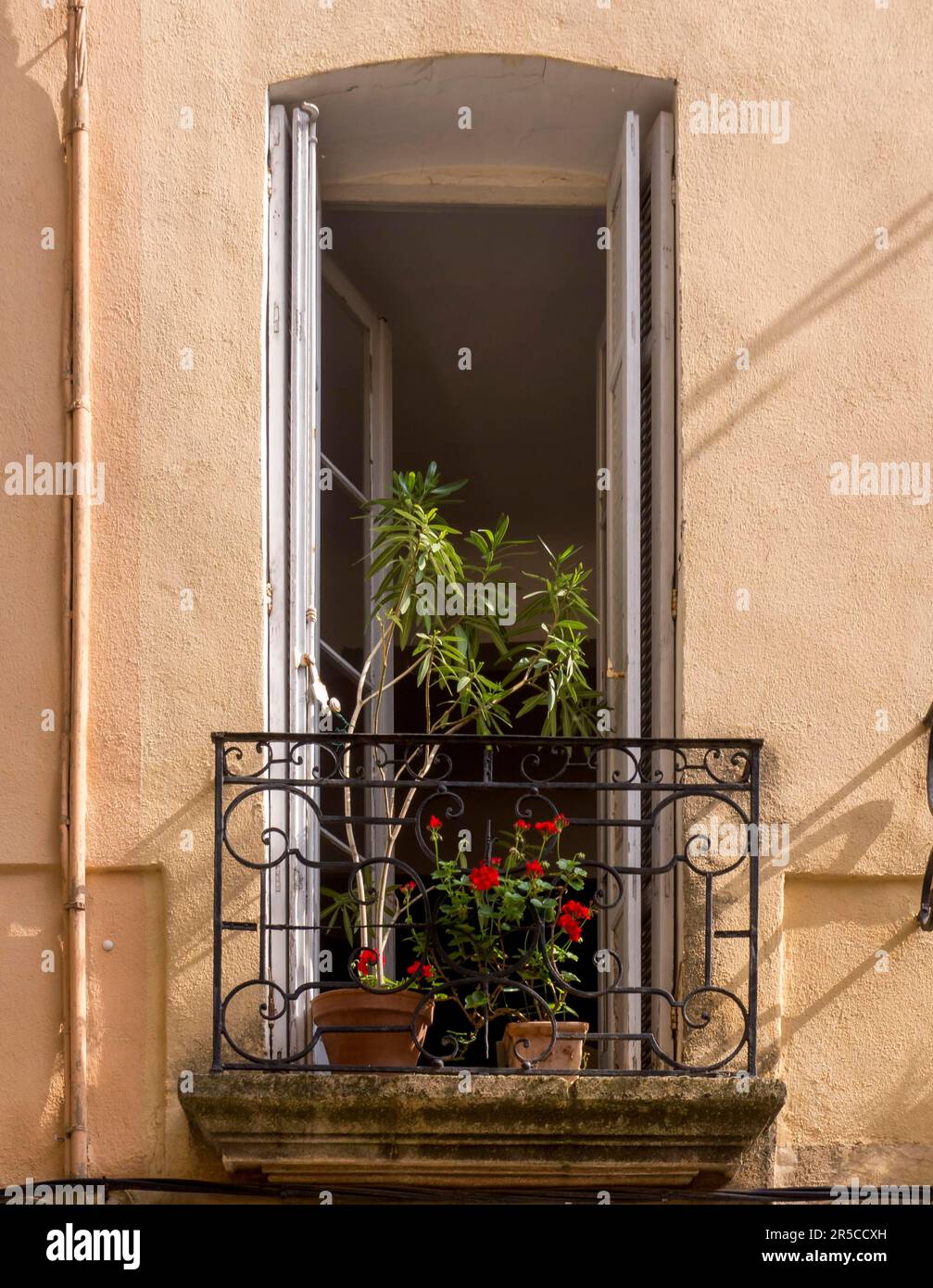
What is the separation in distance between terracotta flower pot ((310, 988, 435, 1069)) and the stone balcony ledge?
149 mm

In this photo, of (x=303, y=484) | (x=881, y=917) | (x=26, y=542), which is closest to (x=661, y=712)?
(x=881, y=917)

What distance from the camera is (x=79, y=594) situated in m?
5.99

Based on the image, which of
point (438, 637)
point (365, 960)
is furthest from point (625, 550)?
point (365, 960)

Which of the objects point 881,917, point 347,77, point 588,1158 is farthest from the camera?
point 347,77

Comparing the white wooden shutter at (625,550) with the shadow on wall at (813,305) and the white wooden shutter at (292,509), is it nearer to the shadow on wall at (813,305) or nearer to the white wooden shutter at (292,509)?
the shadow on wall at (813,305)

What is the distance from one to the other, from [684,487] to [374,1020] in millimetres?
1868

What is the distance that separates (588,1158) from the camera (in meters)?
5.59

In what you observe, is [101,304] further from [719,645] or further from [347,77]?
[719,645]

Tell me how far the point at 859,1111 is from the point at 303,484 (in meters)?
2.54

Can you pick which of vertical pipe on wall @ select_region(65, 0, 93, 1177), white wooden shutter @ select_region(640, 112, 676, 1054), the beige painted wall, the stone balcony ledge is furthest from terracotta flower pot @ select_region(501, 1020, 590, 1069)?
vertical pipe on wall @ select_region(65, 0, 93, 1177)

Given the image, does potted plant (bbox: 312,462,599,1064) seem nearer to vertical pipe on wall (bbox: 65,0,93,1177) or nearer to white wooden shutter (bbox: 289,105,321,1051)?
white wooden shutter (bbox: 289,105,321,1051)

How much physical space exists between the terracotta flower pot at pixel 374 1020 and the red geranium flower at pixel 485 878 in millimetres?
361

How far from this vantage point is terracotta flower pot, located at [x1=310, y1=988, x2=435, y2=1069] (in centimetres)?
567

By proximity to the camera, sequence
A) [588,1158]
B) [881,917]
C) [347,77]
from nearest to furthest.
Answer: [588,1158], [881,917], [347,77]
